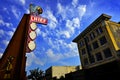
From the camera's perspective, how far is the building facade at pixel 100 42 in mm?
24919

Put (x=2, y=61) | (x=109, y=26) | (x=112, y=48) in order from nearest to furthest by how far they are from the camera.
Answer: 1. (x=2, y=61)
2. (x=112, y=48)
3. (x=109, y=26)

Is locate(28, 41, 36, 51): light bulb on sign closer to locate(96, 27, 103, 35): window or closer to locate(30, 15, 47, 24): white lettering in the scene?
locate(30, 15, 47, 24): white lettering

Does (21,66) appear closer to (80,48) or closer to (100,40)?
(100,40)

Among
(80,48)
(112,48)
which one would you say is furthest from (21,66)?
(80,48)

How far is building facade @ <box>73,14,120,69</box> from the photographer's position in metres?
24.9

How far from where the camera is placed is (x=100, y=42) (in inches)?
1103

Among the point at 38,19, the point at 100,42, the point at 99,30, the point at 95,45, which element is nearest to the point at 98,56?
the point at 95,45

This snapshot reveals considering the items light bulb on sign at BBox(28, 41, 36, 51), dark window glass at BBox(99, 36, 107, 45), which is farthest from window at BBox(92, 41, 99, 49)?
light bulb on sign at BBox(28, 41, 36, 51)

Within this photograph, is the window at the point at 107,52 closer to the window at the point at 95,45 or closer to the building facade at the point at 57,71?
the window at the point at 95,45

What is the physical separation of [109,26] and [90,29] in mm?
5785

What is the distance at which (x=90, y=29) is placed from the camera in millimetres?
31859

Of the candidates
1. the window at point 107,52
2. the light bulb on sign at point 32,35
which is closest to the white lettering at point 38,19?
the light bulb on sign at point 32,35

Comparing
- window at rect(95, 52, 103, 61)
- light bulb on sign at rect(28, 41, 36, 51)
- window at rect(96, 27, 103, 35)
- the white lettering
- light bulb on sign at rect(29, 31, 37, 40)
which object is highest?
window at rect(96, 27, 103, 35)

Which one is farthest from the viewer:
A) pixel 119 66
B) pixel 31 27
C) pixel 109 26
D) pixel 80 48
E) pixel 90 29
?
pixel 80 48
